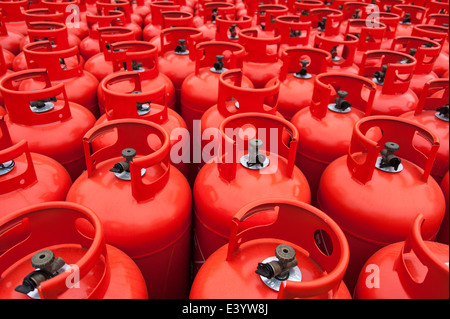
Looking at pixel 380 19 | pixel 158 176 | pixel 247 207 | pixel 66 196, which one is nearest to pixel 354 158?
pixel 247 207

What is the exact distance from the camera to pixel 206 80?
3.60 meters

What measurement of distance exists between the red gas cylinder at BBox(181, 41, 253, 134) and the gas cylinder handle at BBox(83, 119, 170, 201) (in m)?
1.19

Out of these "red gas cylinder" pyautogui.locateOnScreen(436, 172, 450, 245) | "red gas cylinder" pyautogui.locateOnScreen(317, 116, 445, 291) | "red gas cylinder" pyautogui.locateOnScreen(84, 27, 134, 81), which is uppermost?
"red gas cylinder" pyautogui.locateOnScreen(84, 27, 134, 81)

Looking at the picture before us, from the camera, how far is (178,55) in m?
4.30

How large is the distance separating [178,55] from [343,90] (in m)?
2.17

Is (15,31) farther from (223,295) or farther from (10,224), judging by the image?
(223,295)

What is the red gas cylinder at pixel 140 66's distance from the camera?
344 cm

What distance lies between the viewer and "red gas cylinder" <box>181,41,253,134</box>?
353cm

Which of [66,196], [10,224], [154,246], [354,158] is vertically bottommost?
[154,246]

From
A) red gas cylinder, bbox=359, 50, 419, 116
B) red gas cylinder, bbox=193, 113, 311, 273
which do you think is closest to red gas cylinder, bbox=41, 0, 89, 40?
red gas cylinder, bbox=193, 113, 311, 273

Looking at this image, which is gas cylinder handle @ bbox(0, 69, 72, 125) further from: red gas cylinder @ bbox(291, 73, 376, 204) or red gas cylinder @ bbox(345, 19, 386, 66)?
red gas cylinder @ bbox(345, 19, 386, 66)

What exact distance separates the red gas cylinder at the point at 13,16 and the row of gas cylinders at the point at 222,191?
2616 millimetres

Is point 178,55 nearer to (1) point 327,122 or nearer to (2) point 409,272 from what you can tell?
(1) point 327,122
